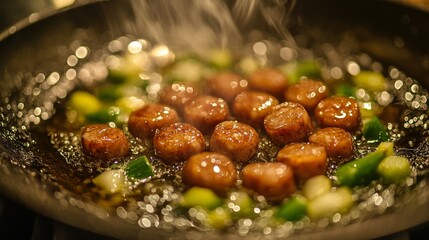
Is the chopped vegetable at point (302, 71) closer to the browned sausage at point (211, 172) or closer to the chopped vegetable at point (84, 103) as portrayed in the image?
the browned sausage at point (211, 172)

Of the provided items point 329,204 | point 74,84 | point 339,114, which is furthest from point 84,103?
point 329,204

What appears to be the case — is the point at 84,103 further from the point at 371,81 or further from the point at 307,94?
the point at 371,81

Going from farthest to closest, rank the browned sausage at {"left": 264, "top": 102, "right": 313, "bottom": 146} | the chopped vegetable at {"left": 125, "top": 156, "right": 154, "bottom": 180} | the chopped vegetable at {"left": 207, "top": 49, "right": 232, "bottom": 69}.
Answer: the chopped vegetable at {"left": 207, "top": 49, "right": 232, "bottom": 69}, the browned sausage at {"left": 264, "top": 102, "right": 313, "bottom": 146}, the chopped vegetable at {"left": 125, "top": 156, "right": 154, "bottom": 180}

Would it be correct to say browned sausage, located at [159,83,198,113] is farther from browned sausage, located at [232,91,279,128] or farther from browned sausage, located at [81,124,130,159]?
browned sausage, located at [81,124,130,159]

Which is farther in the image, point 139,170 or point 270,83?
point 270,83

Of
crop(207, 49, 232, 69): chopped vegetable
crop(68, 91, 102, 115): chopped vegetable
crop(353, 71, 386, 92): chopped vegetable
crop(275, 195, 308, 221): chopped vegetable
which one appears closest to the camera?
crop(275, 195, 308, 221): chopped vegetable

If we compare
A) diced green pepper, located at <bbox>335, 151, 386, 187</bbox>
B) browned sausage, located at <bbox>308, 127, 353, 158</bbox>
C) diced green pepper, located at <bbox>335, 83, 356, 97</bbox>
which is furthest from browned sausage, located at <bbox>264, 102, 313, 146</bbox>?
diced green pepper, located at <bbox>335, 83, 356, 97</bbox>
